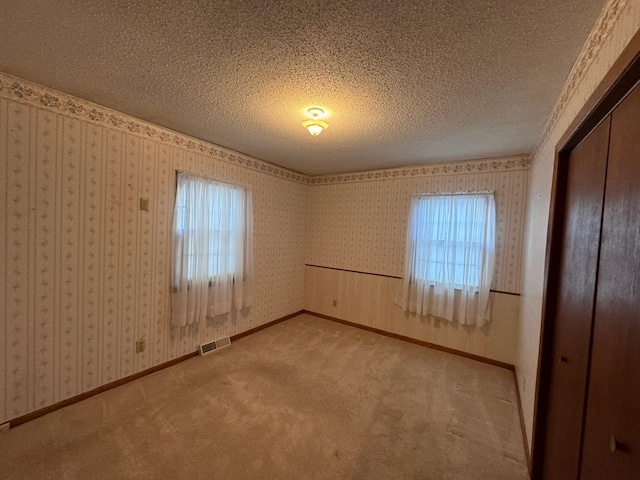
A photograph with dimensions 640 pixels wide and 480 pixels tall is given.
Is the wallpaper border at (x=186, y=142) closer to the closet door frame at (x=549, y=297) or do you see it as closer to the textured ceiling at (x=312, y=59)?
the textured ceiling at (x=312, y=59)

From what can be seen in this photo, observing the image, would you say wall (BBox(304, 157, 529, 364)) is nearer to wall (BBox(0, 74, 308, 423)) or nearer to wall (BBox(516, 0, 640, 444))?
wall (BBox(516, 0, 640, 444))

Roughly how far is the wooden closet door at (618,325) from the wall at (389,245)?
220 centimetres

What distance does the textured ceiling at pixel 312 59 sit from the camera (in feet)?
3.72

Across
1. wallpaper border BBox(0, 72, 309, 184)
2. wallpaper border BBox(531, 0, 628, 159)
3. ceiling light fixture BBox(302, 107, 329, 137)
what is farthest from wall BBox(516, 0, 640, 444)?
wallpaper border BBox(0, 72, 309, 184)

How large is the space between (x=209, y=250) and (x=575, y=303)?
9.94 ft

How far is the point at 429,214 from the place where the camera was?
11.1 feet

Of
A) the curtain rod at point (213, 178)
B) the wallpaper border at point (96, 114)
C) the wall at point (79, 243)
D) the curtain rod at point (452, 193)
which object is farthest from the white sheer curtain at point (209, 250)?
the curtain rod at point (452, 193)

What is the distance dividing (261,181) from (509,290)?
3.33m

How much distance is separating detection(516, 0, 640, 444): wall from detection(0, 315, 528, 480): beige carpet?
1.54ft

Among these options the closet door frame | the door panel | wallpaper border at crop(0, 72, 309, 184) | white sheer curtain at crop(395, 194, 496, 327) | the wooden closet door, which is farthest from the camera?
white sheer curtain at crop(395, 194, 496, 327)

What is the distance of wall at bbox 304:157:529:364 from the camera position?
9.70 ft

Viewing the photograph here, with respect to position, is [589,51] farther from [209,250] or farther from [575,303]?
[209,250]

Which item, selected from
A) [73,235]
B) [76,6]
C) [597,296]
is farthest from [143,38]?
[597,296]

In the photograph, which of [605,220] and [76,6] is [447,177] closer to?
[605,220]
